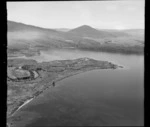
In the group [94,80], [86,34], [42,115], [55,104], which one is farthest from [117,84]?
[86,34]

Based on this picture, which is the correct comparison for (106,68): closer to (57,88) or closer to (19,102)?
(57,88)

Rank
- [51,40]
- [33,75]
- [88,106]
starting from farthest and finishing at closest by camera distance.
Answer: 1. [51,40]
2. [33,75]
3. [88,106]

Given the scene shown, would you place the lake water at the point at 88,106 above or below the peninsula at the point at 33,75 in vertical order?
below

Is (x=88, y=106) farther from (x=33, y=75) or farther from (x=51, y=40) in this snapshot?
(x=51, y=40)

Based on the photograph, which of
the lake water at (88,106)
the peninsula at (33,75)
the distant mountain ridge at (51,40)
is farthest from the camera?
the distant mountain ridge at (51,40)

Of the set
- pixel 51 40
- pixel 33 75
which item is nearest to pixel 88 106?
pixel 33 75

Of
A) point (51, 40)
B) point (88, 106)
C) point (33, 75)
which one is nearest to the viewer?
point (88, 106)

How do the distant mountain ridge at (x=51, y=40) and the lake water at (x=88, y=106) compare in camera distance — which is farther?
the distant mountain ridge at (x=51, y=40)

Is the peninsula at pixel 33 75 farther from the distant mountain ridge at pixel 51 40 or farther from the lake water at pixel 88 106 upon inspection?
the distant mountain ridge at pixel 51 40

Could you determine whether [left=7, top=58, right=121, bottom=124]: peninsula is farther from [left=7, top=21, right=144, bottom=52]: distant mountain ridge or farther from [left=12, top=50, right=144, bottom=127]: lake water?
[left=7, top=21, right=144, bottom=52]: distant mountain ridge

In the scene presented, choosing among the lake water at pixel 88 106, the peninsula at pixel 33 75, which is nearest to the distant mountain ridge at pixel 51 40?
the peninsula at pixel 33 75

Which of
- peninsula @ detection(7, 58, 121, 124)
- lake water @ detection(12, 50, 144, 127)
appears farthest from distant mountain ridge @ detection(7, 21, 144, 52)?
lake water @ detection(12, 50, 144, 127)
